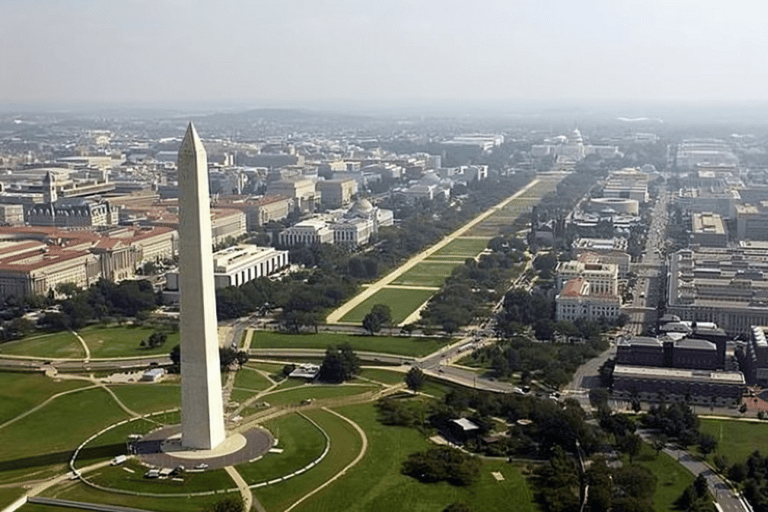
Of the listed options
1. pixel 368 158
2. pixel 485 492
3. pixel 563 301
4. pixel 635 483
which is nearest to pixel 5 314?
pixel 563 301

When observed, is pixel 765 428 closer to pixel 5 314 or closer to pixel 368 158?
pixel 5 314

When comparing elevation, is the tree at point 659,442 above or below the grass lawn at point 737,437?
above

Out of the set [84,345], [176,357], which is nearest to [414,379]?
[176,357]

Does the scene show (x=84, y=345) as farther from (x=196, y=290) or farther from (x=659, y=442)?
(x=659, y=442)

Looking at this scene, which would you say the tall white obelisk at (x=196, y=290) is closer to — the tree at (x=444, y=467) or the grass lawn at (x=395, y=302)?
the tree at (x=444, y=467)

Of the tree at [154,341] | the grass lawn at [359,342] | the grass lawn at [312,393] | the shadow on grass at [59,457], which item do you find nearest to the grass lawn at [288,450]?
the grass lawn at [312,393]

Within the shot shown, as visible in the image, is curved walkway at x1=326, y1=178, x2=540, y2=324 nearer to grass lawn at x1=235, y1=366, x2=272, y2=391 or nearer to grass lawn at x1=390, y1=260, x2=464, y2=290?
grass lawn at x1=390, y1=260, x2=464, y2=290

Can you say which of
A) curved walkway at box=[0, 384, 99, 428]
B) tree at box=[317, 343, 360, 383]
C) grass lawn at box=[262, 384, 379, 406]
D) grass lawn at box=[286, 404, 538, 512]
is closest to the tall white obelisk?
grass lawn at box=[286, 404, 538, 512]
